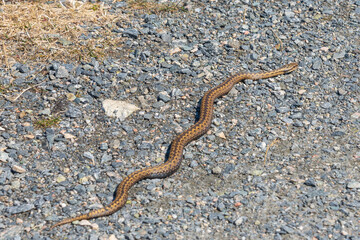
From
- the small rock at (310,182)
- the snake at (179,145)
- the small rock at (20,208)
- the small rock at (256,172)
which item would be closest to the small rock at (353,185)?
the small rock at (310,182)

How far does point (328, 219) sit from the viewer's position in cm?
714

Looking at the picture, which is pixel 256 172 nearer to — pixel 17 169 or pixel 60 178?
pixel 60 178

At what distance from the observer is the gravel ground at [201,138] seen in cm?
715

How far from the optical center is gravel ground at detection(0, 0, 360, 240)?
23.5 feet

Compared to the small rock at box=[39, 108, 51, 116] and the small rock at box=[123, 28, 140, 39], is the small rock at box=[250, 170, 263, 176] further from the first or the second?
the small rock at box=[123, 28, 140, 39]

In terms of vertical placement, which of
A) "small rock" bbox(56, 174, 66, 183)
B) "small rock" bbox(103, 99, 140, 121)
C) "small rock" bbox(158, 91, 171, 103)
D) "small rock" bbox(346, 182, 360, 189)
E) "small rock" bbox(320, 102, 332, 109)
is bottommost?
"small rock" bbox(56, 174, 66, 183)

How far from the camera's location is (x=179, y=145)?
8.43 metres

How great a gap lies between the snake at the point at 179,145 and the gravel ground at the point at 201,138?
0.41 feet

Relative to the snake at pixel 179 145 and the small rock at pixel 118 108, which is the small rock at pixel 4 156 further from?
the small rock at pixel 118 108

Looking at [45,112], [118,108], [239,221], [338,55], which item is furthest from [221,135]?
[338,55]

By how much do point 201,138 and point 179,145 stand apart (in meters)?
0.66

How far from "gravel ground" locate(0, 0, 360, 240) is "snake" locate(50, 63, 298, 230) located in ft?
0.41

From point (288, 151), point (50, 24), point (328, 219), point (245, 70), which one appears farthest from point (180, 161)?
point (50, 24)

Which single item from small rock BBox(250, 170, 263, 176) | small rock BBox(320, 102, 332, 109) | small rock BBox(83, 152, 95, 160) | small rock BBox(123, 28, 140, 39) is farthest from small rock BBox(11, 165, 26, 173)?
small rock BBox(320, 102, 332, 109)
